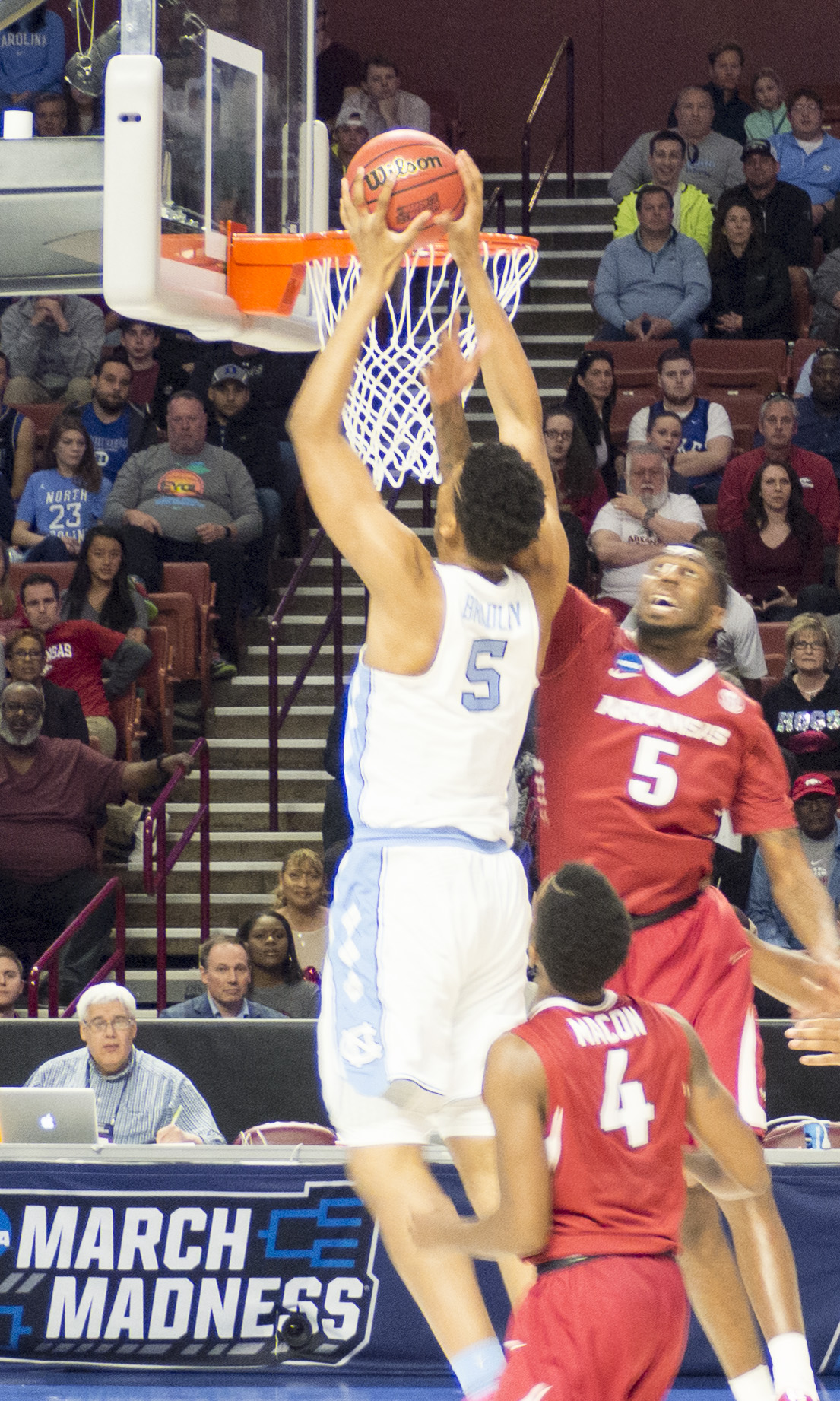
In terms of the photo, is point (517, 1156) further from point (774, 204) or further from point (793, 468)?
point (774, 204)

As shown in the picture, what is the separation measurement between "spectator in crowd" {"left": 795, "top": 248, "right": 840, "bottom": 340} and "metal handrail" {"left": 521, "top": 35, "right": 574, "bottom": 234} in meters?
2.30

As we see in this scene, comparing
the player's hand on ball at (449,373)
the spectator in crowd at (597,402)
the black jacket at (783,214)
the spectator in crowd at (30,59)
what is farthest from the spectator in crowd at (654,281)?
the player's hand on ball at (449,373)

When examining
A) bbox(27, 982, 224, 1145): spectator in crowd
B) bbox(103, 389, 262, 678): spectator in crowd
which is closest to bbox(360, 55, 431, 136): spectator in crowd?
bbox(103, 389, 262, 678): spectator in crowd

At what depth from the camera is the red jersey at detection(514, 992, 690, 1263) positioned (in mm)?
3705

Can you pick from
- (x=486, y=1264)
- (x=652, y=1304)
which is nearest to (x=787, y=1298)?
(x=652, y=1304)

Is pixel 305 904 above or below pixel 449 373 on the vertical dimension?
below

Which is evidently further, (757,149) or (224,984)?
(757,149)

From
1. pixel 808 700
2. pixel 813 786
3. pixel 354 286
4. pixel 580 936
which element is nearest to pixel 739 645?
pixel 808 700

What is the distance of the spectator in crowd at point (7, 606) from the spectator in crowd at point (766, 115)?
689 centimetres

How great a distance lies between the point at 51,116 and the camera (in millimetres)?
14359

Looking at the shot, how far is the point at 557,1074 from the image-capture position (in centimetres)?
369

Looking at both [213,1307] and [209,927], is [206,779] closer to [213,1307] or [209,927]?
[209,927]

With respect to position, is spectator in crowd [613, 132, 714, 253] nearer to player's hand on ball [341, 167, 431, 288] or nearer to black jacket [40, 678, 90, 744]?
black jacket [40, 678, 90, 744]

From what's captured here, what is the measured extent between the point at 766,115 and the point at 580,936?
12320 mm
